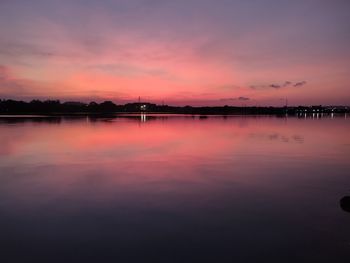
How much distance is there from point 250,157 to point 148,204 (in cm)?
993

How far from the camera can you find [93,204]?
8.92 metres

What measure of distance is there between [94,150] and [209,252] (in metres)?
15.2

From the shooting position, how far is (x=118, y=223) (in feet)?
24.7

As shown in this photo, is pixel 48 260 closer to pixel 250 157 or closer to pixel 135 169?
pixel 135 169

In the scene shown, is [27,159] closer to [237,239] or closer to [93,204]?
[93,204]

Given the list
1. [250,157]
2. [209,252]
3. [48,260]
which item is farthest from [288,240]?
[250,157]

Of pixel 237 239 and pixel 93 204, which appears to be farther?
pixel 93 204

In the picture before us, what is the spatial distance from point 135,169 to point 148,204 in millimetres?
5179

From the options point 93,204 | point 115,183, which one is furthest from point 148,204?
point 115,183

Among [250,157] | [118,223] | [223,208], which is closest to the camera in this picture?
[118,223]

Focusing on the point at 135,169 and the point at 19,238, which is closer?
the point at 19,238

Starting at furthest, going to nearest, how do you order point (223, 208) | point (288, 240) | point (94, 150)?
1. point (94, 150)
2. point (223, 208)
3. point (288, 240)

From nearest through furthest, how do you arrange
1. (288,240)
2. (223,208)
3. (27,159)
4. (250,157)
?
(288,240) < (223,208) < (27,159) < (250,157)

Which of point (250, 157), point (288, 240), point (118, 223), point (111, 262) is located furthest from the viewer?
point (250, 157)
